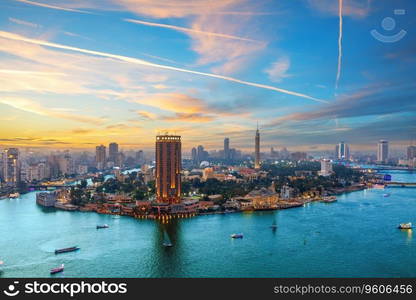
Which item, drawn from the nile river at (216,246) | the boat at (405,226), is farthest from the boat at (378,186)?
the boat at (405,226)

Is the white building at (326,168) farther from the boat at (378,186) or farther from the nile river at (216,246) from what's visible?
the nile river at (216,246)

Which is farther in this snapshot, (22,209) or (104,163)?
(104,163)

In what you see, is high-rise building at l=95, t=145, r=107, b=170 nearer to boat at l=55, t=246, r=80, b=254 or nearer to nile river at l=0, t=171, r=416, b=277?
nile river at l=0, t=171, r=416, b=277

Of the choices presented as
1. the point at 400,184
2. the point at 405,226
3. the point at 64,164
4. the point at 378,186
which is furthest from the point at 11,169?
the point at 400,184

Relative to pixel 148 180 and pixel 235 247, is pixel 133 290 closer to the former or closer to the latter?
pixel 235 247

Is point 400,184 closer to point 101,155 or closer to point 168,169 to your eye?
point 168,169

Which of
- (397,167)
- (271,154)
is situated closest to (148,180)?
(397,167)
